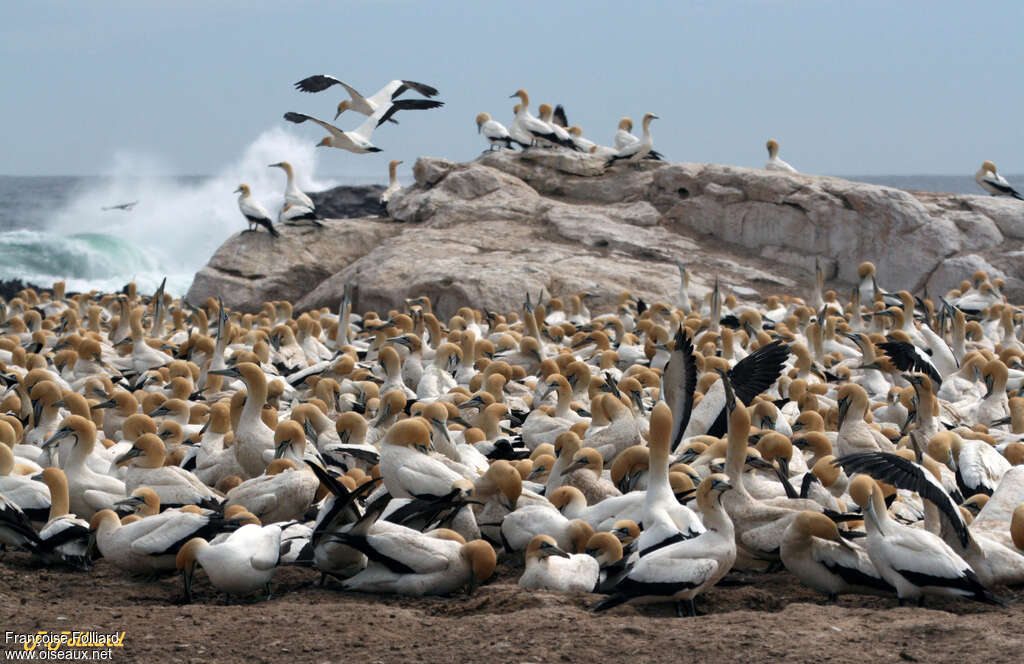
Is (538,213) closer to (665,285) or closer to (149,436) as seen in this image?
(665,285)

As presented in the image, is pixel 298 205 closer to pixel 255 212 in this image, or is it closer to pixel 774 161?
pixel 255 212

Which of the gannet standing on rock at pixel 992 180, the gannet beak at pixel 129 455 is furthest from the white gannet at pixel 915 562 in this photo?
the gannet standing on rock at pixel 992 180

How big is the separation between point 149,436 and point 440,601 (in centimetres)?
223

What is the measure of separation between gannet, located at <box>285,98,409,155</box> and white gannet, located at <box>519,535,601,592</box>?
569 inches

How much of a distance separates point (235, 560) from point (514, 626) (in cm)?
133

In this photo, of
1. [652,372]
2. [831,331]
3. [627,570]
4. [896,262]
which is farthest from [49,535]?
[896,262]

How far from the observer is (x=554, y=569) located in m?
5.38

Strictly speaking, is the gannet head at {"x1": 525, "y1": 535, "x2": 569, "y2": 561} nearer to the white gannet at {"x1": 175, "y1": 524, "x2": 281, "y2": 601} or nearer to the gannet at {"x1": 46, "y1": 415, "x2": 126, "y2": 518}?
the white gannet at {"x1": 175, "y1": 524, "x2": 281, "y2": 601}

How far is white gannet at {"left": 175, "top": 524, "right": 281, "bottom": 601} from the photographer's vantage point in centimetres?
536

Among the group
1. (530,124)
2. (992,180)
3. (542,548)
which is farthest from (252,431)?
(992,180)

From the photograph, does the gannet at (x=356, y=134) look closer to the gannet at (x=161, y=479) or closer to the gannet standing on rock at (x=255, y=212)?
the gannet standing on rock at (x=255, y=212)

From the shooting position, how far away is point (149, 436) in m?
6.76

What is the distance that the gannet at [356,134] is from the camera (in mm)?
19188

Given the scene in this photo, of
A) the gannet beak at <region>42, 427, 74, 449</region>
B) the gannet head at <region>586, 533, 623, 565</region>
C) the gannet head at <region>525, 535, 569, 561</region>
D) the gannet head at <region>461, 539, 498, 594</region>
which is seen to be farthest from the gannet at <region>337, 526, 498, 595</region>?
the gannet beak at <region>42, 427, 74, 449</region>
